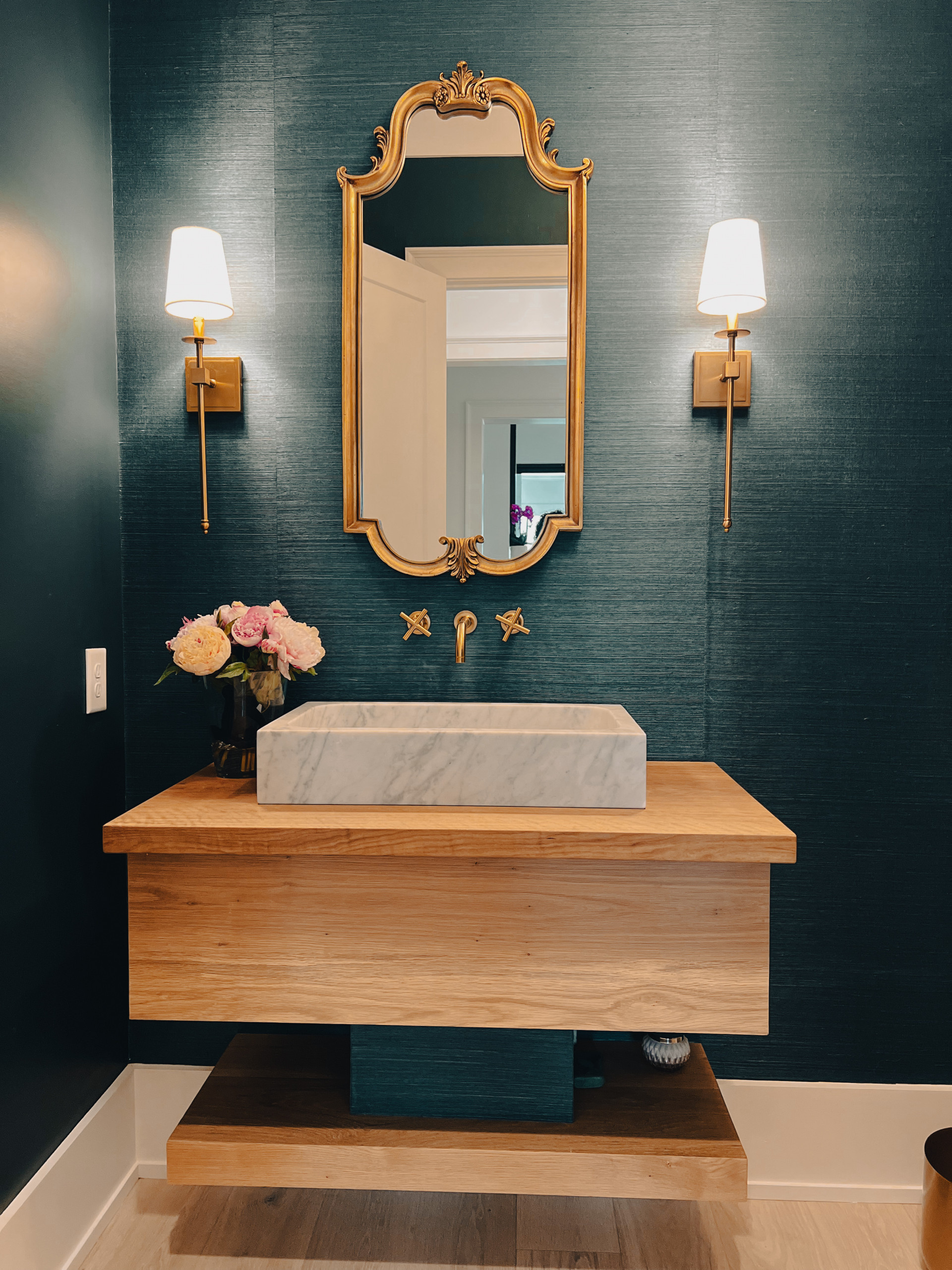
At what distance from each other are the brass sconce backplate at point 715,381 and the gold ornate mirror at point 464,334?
228 millimetres

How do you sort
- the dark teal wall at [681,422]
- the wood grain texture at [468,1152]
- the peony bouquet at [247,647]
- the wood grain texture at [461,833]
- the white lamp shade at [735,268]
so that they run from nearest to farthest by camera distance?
the wood grain texture at [461,833] → the wood grain texture at [468,1152] → the peony bouquet at [247,647] → the white lamp shade at [735,268] → the dark teal wall at [681,422]

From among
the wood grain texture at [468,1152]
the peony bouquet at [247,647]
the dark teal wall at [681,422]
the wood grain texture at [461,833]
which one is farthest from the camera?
the dark teal wall at [681,422]

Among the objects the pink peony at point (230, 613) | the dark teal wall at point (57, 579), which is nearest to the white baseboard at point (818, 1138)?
the dark teal wall at point (57, 579)

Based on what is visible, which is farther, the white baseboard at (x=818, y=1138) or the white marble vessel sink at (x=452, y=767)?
the white baseboard at (x=818, y=1138)

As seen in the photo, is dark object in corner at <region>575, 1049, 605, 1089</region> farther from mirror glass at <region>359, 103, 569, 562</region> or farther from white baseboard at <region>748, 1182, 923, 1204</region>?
mirror glass at <region>359, 103, 569, 562</region>

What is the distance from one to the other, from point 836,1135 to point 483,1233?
0.73m

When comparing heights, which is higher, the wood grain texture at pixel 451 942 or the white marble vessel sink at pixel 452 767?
the white marble vessel sink at pixel 452 767

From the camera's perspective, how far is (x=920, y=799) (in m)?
1.60

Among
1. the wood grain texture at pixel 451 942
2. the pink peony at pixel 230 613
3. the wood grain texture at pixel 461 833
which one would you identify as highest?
the pink peony at pixel 230 613

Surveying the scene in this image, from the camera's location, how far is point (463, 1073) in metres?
1.30

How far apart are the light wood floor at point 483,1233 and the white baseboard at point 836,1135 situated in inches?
1.2

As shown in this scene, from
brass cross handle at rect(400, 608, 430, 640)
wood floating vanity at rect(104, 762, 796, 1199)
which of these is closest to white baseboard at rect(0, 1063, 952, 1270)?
wood floating vanity at rect(104, 762, 796, 1199)

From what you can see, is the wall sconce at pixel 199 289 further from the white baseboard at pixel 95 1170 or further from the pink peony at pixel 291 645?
the white baseboard at pixel 95 1170

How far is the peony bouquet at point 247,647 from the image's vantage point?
4.41 feet
